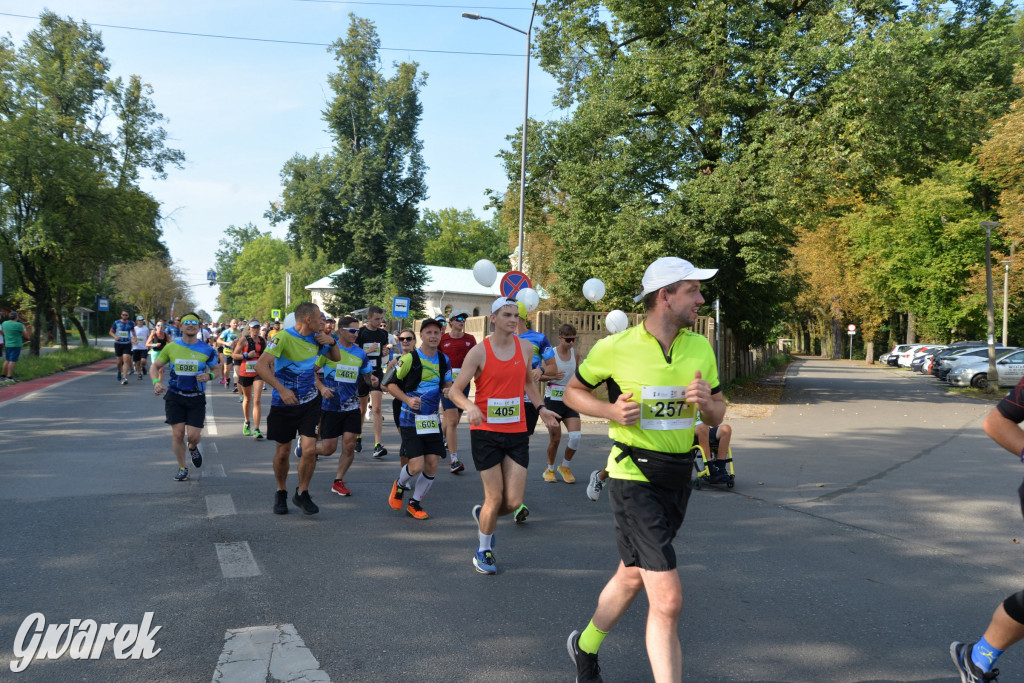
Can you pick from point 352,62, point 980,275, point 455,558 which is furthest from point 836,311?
point 455,558

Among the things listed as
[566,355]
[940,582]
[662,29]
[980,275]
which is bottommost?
[940,582]

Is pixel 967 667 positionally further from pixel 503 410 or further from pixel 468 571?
pixel 503 410

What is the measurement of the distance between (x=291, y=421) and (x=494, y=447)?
2258mm

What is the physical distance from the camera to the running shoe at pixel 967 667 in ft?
11.6

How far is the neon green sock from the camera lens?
11.8ft

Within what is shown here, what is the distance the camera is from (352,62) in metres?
54.0

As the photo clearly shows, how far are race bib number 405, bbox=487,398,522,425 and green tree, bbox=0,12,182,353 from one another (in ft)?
91.8

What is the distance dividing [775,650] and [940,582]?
214 centimetres

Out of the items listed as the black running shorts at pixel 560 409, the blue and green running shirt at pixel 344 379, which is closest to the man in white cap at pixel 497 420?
the blue and green running shirt at pixel 344 379

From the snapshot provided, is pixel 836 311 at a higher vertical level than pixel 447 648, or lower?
higher

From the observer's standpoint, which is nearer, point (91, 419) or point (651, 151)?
point (91, 419)

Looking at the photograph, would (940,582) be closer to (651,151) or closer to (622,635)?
(622,635)

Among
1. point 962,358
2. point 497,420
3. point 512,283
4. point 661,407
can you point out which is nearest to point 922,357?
point 962,358

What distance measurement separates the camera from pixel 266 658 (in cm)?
391
